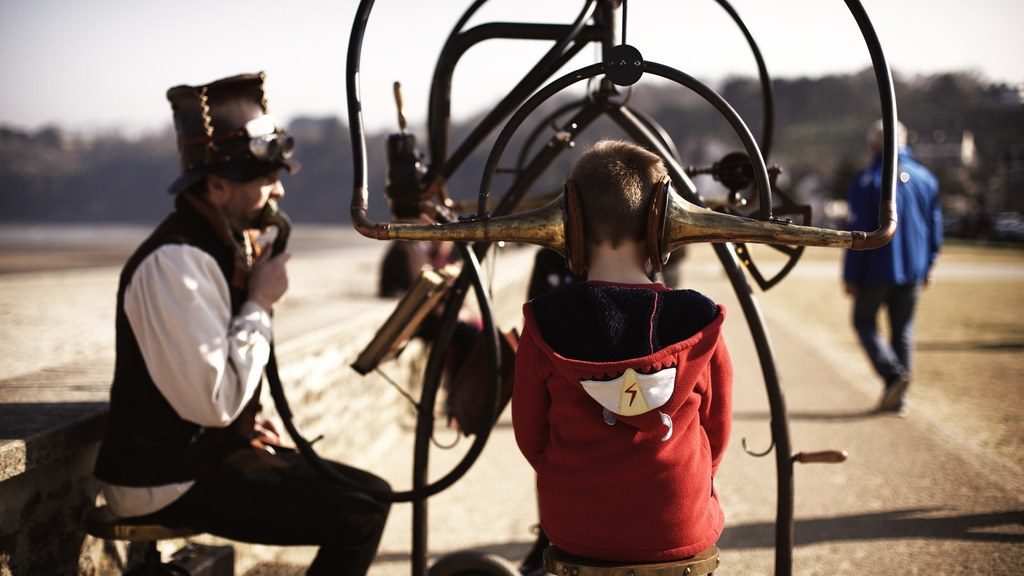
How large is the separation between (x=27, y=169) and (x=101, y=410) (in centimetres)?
11250

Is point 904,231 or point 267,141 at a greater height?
point 267,141

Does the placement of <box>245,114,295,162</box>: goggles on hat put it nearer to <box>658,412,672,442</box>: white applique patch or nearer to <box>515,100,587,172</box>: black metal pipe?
<box>515,100,587,172</box>: black metal pipe

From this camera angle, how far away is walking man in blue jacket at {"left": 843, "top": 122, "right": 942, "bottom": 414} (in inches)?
206

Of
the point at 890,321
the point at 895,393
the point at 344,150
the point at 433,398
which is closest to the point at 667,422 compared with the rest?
the point at 433,398

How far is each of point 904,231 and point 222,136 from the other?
453 cm

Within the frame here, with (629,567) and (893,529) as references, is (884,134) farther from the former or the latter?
(893,529)

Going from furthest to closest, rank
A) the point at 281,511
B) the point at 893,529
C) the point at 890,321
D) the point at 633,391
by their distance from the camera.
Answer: the point at 890,321, the point at 893,529, the point at 281,511, the point at 633,391

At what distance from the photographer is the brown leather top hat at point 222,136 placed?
224 cm

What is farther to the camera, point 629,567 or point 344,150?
point 344,150

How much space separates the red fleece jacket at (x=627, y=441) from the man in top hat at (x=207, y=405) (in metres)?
0.71

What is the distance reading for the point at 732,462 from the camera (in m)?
4.42

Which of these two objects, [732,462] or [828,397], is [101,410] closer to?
[732,462]

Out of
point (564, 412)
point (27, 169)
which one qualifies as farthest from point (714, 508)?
point (27, 169)

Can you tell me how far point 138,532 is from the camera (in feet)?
6.50
